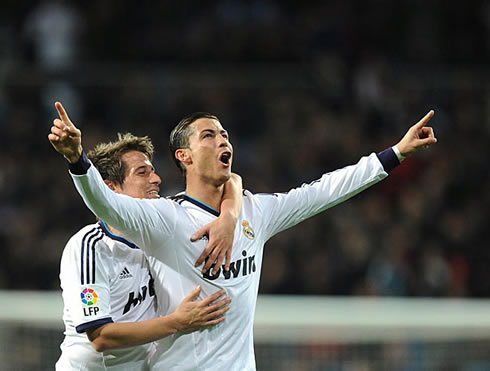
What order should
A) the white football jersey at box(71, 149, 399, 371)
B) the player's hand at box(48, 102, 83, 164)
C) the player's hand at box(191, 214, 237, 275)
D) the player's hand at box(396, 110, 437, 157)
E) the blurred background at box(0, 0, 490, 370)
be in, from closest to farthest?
the player's hand at box(48, 102, 83, 164)
the white football jersey at box(71, 149, 399, 371)
the player's hand at box(191, 214, 237, 275)
the player's hand at box(396, 110, 437, 157)
the blurred background at box(0, 0, 490, 370)

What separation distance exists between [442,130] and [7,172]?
473cm

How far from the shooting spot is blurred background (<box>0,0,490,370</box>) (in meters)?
8.82

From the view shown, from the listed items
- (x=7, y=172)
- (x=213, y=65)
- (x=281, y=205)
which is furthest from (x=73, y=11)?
(x=281, y=205)

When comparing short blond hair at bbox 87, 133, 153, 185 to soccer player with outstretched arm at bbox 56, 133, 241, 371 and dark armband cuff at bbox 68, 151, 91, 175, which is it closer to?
soccer player with outstretched arm at bbox 56, 133, 241, 371

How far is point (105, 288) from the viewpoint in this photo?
165 inches

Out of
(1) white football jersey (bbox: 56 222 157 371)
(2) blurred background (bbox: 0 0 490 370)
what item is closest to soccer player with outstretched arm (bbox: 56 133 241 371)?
(1) white football jersey (bbox: 56 222 157 371)

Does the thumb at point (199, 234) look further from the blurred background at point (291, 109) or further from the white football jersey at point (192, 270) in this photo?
the blurred background at point (291, 109)

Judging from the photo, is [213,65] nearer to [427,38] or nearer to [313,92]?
[313,92]

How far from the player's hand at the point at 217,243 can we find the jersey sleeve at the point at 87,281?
1.47 ft

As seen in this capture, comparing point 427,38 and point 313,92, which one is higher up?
point 427,38

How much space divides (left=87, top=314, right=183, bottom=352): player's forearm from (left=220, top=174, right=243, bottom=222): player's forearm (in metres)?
0.59

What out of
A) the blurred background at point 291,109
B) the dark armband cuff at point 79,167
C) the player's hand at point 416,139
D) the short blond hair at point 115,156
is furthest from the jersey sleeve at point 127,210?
the blurred background at point 291,109

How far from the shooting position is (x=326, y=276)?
8.61 metres

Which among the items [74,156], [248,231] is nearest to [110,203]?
[74,156]
